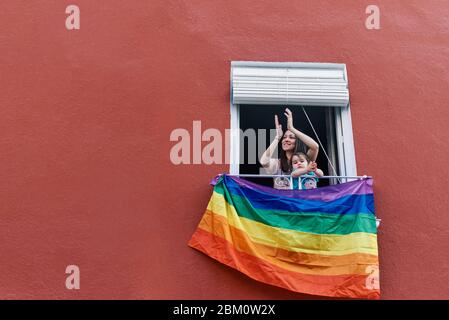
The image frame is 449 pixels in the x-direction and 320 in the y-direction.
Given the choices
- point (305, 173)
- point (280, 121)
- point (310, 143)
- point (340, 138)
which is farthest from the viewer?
point (280, 121)

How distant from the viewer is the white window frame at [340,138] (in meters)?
5.60

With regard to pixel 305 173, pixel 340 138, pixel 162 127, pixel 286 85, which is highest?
pixel 286 85

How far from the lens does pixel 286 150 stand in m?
5.74

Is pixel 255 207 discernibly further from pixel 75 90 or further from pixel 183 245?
pixel 75 90

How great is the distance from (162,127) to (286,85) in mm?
1385

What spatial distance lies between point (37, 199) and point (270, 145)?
7.72 ft

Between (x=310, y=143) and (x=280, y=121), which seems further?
(x=280, y=121)

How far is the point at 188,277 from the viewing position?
16.7 feet

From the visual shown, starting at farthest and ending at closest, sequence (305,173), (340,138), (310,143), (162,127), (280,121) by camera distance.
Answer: (280,121) → (340,138) → (162,127) → (310,143) → (305,173)

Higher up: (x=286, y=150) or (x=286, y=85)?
(x=286, y=85)

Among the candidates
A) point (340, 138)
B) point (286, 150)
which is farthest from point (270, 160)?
point (340, 138)

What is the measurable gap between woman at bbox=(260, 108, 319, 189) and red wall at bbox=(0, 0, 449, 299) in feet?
1.52

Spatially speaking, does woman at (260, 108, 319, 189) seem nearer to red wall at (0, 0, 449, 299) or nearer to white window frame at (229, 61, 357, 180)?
white window frame at (229, 61, 357, 180)

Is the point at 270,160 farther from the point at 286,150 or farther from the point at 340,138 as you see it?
the point at 340,138
